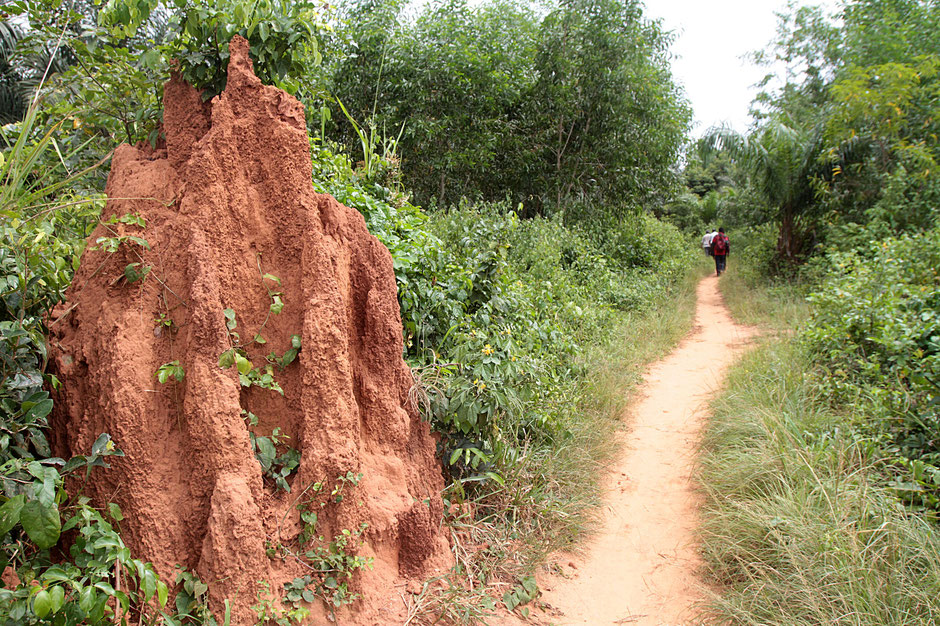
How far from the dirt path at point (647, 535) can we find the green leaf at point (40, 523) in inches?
88.0

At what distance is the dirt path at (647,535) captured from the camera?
10.4 ft

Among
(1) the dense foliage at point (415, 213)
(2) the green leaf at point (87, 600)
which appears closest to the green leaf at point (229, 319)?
(1) the dense foliage at point (415, 213)

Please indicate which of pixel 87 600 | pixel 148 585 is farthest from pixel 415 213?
pixel 87 600

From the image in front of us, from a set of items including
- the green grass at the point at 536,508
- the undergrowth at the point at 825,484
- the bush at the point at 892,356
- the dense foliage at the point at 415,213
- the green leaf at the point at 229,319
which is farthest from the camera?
the bush at the point at 892,356

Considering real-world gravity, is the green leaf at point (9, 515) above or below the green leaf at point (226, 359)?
below

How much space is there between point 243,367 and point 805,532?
3.01 m

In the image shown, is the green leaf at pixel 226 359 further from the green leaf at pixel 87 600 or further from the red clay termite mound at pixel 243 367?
the green leaf at pixel 87 600

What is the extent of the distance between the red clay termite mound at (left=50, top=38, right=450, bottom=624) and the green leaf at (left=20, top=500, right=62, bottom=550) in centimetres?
42

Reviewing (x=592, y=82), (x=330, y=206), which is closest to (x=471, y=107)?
(x=592, y=82)

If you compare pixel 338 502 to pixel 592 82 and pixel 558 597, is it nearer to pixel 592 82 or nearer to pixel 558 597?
pixel 558 597

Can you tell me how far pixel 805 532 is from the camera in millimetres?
3160

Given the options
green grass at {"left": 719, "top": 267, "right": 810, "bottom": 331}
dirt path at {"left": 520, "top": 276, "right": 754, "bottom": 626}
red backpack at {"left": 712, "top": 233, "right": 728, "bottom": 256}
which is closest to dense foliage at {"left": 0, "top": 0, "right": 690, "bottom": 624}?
dirt path at {"left": 520, "top": 276, "right": 754, "bottom": 626}

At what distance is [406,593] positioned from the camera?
2.89 metres

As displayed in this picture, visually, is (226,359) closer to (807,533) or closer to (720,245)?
(807,533)
